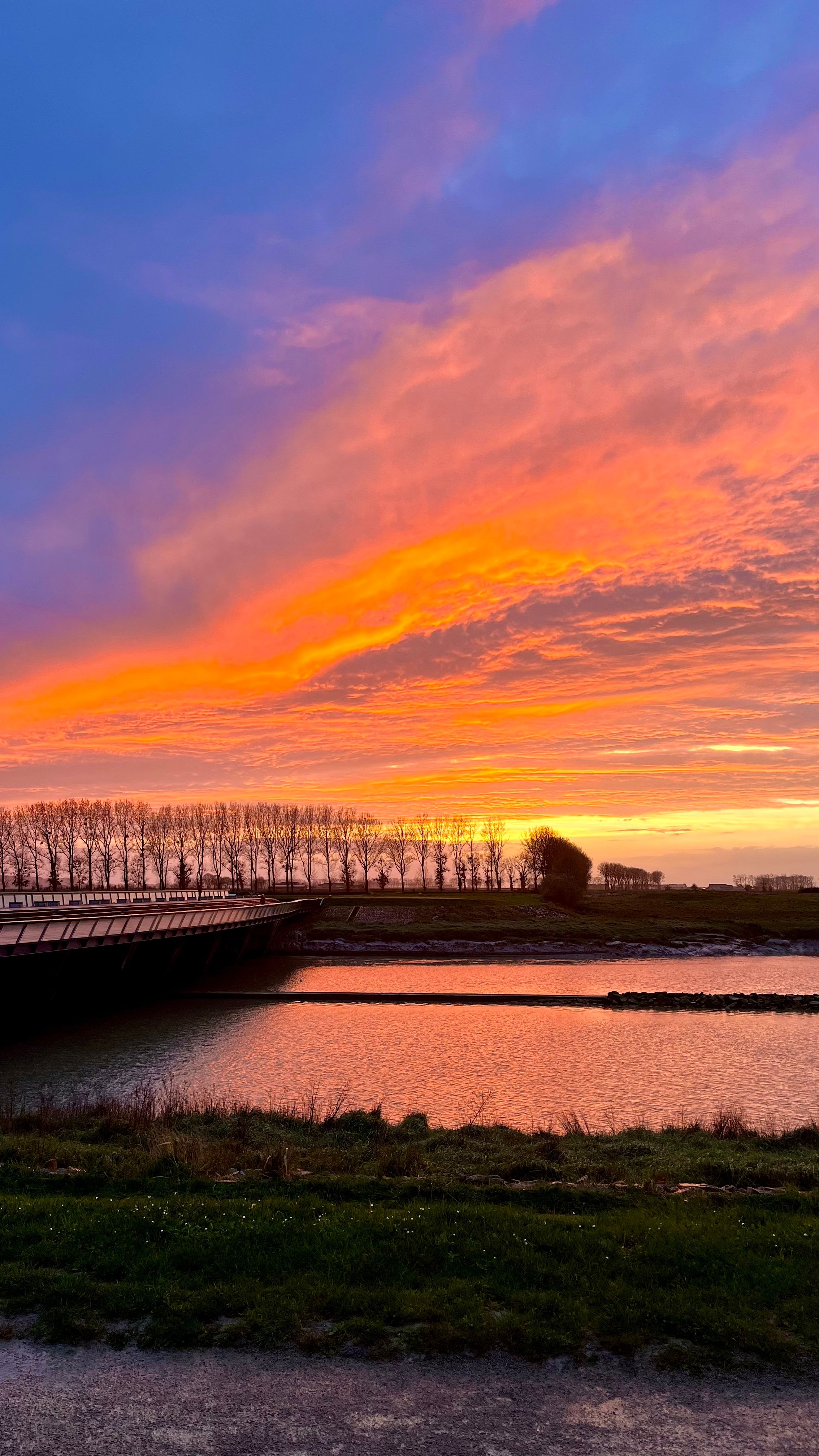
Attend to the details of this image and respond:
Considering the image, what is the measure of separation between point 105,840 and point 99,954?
10058 cm

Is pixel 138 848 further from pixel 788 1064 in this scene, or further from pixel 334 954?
pixel 788 1064

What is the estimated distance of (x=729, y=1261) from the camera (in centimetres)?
913

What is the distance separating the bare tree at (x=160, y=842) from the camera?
144000 millimetres

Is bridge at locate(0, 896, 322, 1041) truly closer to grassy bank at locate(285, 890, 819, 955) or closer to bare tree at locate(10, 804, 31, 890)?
grassy bank at locate(285, 890, 819, 955)

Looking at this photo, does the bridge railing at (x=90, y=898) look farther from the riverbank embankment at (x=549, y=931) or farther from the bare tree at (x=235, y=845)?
the bare tree at (x=235, y=845)

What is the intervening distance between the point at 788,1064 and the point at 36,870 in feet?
411

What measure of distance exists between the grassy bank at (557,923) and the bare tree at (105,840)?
47960mm

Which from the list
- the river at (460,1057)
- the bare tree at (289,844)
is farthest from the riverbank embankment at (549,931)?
the bare tree at (289,844)

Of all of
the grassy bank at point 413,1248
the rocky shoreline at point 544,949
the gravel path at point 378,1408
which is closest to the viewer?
the gravel path at point 378,1408

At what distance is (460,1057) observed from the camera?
102 feet

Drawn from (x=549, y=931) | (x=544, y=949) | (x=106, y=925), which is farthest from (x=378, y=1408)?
(x=549, y=931)

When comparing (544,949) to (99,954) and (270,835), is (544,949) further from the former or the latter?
(270,835)

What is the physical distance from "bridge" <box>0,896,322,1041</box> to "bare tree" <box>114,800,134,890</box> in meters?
77.4

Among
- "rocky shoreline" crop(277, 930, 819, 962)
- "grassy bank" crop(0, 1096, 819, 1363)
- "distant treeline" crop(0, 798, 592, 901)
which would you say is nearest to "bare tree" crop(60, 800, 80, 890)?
"distant treeline" crop(0, 798, 592, 901)
